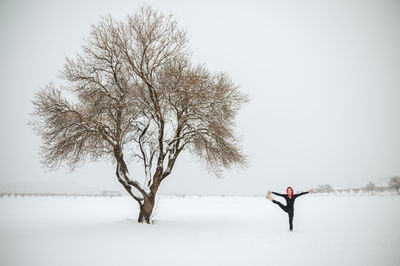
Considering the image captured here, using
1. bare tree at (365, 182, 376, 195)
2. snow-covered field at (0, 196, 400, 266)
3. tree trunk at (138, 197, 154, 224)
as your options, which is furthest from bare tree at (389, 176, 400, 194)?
tree trunk at (138, 197, 154, 224)

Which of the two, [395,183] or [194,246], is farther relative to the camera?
[395,183]

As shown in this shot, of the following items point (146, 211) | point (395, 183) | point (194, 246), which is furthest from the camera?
point (395, 183)

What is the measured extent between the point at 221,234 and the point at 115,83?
1000 cm

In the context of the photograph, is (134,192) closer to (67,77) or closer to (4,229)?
(4,229)

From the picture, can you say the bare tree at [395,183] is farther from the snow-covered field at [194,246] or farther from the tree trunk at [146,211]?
the tree trunk at [146,211]

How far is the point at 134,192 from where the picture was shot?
13539 millimetres

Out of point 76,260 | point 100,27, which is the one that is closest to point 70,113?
point 100,27

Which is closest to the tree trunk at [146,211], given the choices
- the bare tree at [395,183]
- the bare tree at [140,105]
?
the bare tree at [140,105]

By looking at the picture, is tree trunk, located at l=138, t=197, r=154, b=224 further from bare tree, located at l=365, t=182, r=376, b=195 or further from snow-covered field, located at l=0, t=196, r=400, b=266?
bare tree, located at l=365, t=182, r=376, b=195

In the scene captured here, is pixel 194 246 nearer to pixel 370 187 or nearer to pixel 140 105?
pixel 140 105

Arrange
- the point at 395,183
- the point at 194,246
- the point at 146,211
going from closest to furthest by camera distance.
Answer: the point at 194,246
the point at 146,211
the point at 395,183

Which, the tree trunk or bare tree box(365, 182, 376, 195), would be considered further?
bare tree box(365, 182, 376, 195)

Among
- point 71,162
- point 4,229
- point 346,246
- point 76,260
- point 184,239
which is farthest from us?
point 71,162

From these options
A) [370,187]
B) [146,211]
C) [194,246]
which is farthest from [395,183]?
[194,246]
